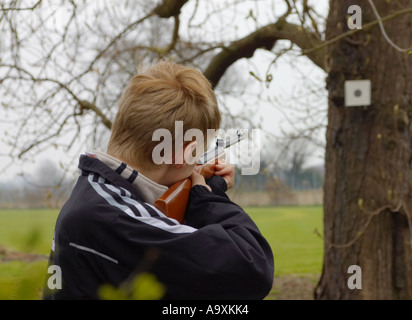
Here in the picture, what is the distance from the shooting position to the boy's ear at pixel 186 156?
4.75 ft

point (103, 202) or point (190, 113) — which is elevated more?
point (190, 113)

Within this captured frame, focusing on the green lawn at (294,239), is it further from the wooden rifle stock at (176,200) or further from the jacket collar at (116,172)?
the jacket collar at (116,172)

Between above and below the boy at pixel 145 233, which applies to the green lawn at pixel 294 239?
below

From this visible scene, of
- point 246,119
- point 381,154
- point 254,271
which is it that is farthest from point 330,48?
point 254,271

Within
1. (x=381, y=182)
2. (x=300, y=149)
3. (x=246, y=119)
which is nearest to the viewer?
(x=381, y=182)

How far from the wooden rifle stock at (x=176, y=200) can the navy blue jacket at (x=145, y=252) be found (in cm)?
9

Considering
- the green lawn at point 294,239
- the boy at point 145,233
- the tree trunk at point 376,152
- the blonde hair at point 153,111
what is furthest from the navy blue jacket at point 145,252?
the green lawn at point 294,239

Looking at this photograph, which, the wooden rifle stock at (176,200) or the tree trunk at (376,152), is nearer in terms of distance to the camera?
the wooden rifle stock at (176,200)

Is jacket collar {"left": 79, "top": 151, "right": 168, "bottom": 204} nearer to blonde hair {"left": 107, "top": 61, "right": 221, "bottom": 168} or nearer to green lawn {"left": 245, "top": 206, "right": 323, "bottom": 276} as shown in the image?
blonde hair {"left": 107, "top": 61, "right": 221, "bottom": 168}

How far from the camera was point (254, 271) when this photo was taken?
4.09 ft

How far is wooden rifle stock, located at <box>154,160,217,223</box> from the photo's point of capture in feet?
4.55

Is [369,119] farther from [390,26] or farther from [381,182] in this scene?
[390,26]

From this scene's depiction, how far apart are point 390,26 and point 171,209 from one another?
11.3ft

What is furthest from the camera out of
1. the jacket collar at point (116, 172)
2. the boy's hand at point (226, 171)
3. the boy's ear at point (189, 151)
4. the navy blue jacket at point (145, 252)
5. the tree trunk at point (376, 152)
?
the tree trunk at point (376, 152)
